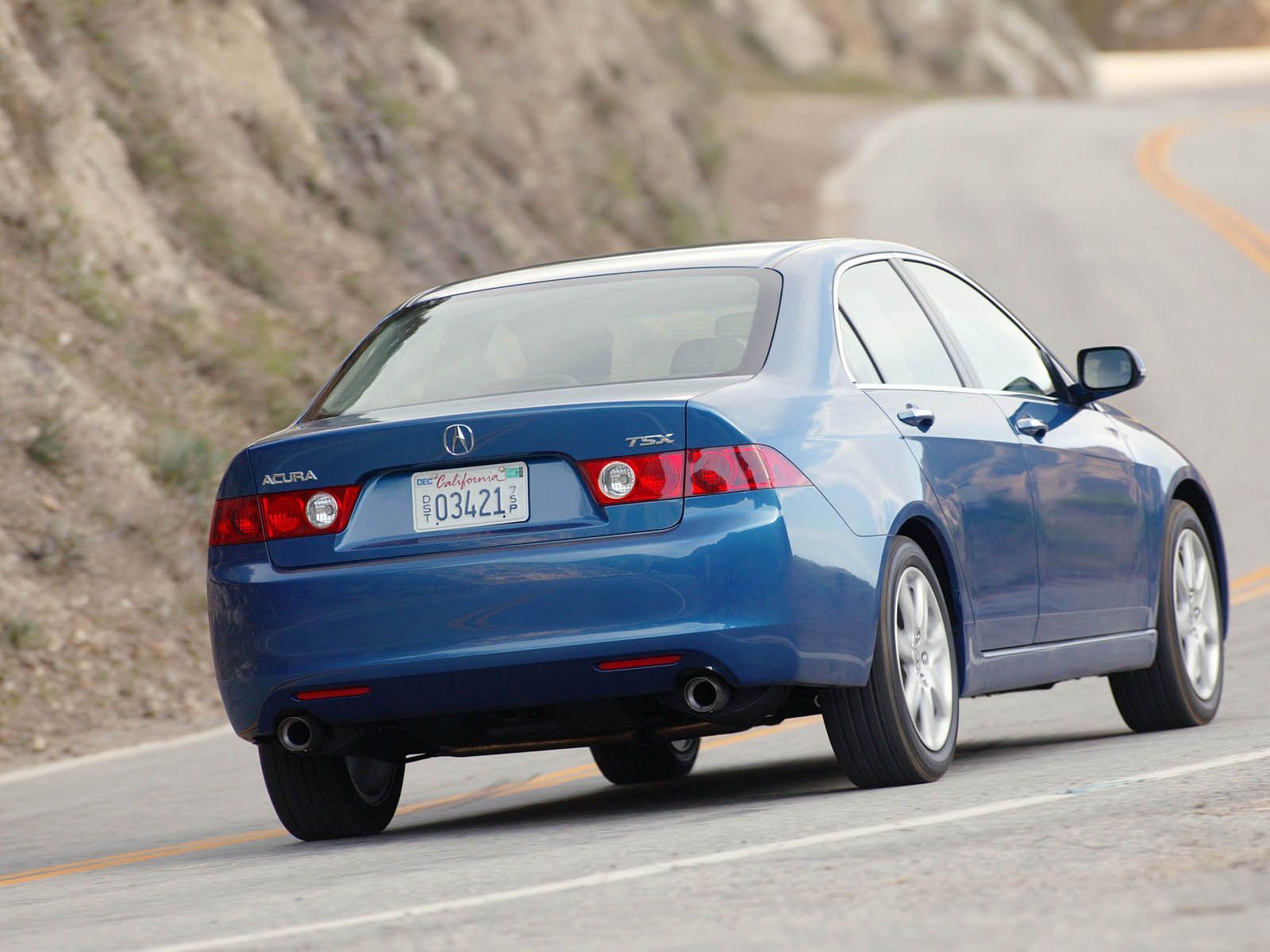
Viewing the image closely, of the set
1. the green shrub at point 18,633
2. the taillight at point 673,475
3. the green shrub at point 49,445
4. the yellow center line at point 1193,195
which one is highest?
the taillight at point 673,475

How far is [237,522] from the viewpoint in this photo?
22.2 feet

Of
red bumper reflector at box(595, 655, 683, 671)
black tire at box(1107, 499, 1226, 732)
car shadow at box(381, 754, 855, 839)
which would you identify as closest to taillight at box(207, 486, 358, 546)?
red bumper reflector at box(595, 655, 683, 671)

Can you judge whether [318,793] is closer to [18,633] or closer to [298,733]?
[298,733]

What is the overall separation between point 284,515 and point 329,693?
0.54 metres

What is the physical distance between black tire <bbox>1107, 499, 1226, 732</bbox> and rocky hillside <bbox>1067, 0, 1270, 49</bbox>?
3525 inches

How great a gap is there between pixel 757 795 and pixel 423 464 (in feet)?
5.51

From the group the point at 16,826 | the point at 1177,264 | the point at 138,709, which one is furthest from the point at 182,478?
the point at 1177,264

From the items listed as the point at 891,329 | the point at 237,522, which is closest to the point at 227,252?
the point at 891,329

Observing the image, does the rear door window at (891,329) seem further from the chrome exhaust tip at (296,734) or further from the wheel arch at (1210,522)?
the chrome exhaust tip at (296,734)

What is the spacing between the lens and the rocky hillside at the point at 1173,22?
307ft

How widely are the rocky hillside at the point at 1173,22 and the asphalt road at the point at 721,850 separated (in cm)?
8495

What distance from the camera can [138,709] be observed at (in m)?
11.3

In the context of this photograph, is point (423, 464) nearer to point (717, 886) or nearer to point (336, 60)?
point (717, 886)

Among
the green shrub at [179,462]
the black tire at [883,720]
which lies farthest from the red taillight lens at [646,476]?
the green shrub at [179,462]
